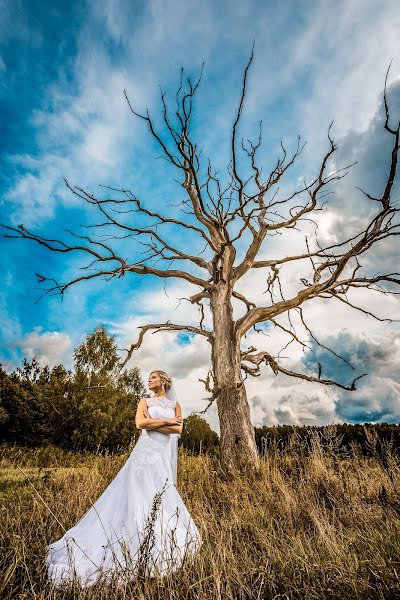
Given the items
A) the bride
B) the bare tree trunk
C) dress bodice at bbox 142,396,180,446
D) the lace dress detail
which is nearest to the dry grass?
the bride

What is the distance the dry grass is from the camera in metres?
2.09

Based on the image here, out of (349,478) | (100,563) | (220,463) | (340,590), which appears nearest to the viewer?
(340,590)

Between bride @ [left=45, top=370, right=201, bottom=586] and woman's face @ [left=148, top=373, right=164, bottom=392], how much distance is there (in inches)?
1.3

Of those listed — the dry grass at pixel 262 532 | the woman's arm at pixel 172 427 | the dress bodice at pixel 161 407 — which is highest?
the dress bodice at pixel 161 407

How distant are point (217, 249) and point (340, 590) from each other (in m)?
6.92

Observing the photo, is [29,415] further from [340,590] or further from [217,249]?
[340,590]

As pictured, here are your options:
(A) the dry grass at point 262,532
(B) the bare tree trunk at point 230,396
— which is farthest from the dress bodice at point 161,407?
(B) the bare tree trunk at point 230,396

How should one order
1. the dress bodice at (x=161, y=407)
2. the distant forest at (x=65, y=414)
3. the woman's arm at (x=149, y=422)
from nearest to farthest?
1. the woman's arm at (x=149, y=422)
2. the dress bodice at (x=161, y=407)
3. the distant forest at (x=65, y=414)

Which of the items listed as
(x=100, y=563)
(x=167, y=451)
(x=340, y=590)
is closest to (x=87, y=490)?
(x=167, y=451)

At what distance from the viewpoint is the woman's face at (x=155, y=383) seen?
3.98 metres

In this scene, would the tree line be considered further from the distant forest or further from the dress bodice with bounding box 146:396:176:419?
the dress bodice with bounding box 146:396:176:419

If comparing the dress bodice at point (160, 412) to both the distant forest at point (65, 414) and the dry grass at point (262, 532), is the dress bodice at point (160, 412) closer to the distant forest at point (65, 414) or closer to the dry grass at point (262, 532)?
the dry grass at point (262, 532)

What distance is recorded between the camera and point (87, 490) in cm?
478

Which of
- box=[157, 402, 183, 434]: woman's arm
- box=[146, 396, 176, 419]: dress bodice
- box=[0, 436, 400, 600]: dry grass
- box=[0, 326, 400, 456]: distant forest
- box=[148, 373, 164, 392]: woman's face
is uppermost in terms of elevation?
box=[0, 326, 400, 456]: distant forest
